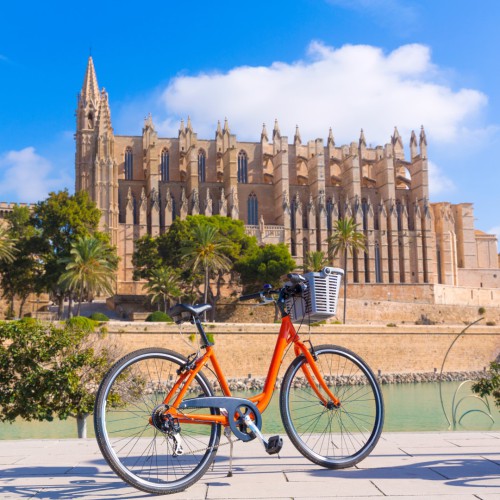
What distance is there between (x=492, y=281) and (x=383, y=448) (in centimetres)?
5774

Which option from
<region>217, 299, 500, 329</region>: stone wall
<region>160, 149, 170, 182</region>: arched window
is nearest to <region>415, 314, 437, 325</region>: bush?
<region>217, 299, 500, 329</region>: stone wall

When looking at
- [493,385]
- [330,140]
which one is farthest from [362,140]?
[493,385]

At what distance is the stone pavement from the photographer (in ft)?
12.9

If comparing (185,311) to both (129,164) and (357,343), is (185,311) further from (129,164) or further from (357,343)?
(129,164)

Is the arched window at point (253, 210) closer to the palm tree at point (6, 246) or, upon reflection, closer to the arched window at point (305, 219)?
the arched window at point (305, 219)

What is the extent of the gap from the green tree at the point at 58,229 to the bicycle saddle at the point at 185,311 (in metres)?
32.7

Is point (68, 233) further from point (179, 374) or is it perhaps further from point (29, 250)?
point (179, 374)

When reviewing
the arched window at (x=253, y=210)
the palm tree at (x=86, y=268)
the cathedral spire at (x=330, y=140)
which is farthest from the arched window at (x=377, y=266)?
the palm tree at (x=86, y=268)

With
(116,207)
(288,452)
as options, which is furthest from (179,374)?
(116,207)

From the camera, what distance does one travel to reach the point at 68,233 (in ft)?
125

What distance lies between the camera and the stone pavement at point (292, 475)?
3932 mm

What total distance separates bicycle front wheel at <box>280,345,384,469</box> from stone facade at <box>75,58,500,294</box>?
44.0m

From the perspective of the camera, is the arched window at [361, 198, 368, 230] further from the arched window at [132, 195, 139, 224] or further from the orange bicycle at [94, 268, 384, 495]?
the orange bicycle at [94, 268, 384, 495]

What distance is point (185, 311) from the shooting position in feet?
14.7
